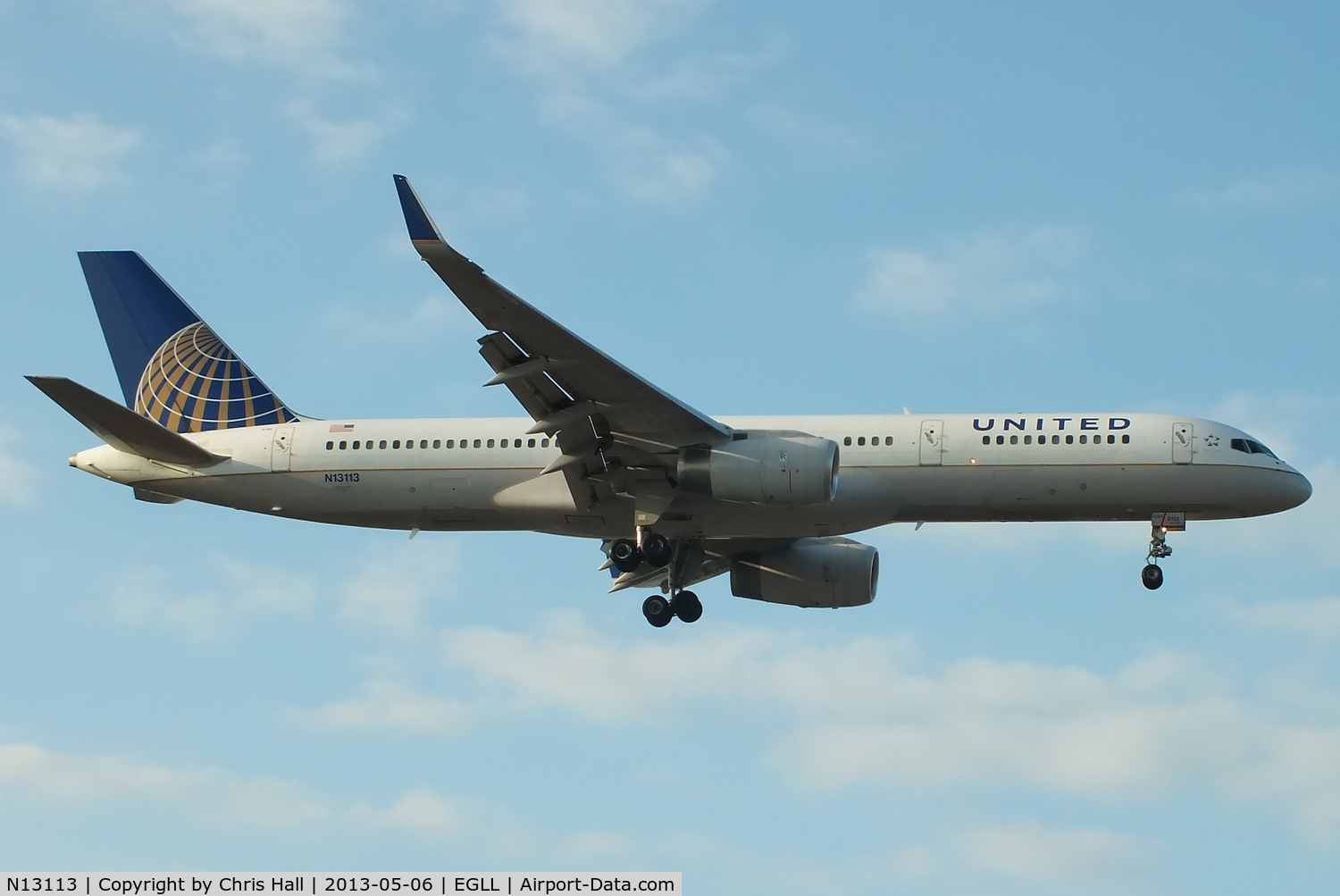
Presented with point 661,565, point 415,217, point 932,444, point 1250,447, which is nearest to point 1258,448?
point 1250,447

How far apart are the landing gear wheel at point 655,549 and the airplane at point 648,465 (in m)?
0.05

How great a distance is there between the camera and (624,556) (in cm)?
3597

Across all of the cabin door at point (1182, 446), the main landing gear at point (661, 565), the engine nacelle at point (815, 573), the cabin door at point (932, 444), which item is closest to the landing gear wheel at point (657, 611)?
the main landing gear at point (661, 565)

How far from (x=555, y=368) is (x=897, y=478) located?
751cm

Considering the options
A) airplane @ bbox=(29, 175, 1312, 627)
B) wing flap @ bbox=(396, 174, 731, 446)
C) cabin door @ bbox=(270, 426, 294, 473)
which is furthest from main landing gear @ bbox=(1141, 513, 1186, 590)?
cabin door @ bbox=(270, 426, 294, 473)

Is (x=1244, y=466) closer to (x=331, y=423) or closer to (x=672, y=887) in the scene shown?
(x=672, y=887)

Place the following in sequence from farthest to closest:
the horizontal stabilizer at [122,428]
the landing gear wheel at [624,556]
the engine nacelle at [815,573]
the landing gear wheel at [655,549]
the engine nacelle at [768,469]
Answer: the engine nacelle at [815,573] < the landing gear wheel at [624,556] < the landing gear wheel at [655,549] < the horizontal stabilizer at [122,428] < the engine nacelle at [768,469]

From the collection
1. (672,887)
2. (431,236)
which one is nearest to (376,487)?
(431,236)

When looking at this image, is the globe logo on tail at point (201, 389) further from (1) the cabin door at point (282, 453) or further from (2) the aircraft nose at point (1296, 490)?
(2) the aircraft nose at point (1296, 490)

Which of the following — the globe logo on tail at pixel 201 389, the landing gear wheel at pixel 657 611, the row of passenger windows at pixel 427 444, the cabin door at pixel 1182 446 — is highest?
the globe logo on tail at pixel 201 389

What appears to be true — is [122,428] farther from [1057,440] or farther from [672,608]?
[1057,440]

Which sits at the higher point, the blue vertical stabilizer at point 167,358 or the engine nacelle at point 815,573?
the blue vertical stabilizer at point 167,358

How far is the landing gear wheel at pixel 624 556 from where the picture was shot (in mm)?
35969

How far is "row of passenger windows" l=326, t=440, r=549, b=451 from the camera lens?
36.1 meters
